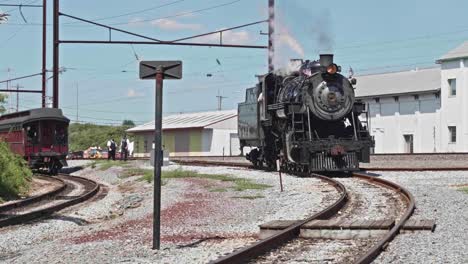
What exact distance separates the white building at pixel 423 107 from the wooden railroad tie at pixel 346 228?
4033 cm

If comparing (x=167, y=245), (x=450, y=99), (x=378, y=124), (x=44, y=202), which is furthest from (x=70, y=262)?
(x=378, y=124)

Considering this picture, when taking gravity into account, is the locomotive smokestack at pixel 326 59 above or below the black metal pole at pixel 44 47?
below

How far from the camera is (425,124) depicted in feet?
173

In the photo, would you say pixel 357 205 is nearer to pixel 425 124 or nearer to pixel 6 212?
pixel 6 212

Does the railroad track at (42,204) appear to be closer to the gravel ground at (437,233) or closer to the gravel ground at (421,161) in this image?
the gravel ground at (437,233)

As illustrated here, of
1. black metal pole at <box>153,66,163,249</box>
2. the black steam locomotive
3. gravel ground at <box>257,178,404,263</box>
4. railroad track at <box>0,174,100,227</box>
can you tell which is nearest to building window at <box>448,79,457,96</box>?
the black steam locomotive

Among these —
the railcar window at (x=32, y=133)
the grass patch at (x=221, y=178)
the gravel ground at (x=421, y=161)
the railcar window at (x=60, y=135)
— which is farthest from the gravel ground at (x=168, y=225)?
the railcar window at (x=60, y=135)

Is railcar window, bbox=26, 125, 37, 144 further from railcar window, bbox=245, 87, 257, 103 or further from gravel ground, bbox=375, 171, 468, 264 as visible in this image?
gravel ground, bbox=375, 171, 468, 264

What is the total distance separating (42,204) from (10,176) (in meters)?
3.39

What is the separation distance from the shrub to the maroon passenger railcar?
327 inches

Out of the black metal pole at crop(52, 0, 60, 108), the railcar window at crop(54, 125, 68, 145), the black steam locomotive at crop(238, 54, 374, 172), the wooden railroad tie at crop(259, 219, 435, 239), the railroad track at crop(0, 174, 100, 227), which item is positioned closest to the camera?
the wooden railroad tie at crop(259, 219, 435, 239)

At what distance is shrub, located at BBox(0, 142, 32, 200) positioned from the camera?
2088cm

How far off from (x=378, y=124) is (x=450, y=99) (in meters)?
7.53

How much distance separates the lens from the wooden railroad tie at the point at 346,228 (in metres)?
9.65
